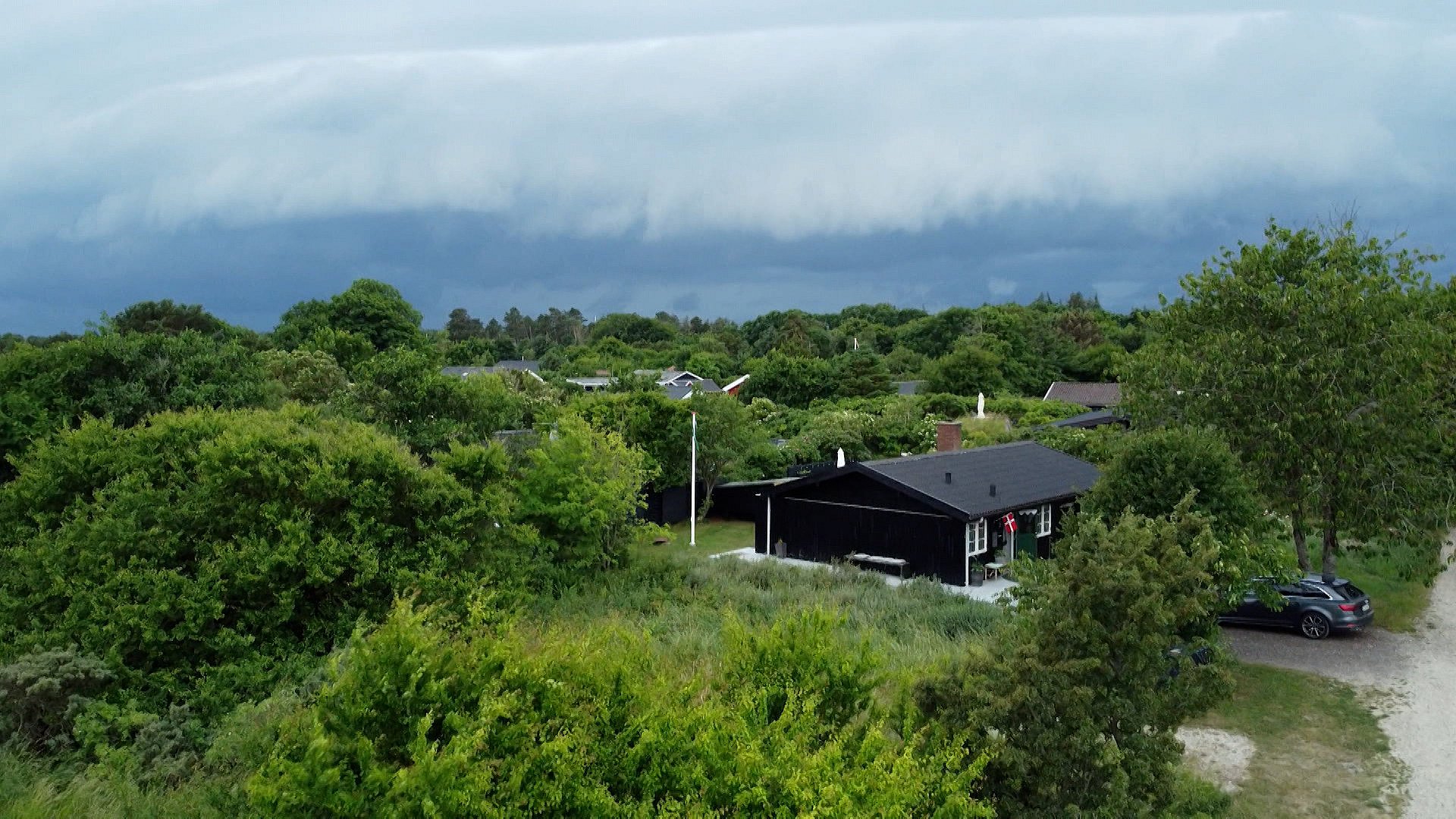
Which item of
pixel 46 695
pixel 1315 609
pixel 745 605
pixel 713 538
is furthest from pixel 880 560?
pixel 46 695

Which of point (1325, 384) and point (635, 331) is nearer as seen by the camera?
point (1325, 384)

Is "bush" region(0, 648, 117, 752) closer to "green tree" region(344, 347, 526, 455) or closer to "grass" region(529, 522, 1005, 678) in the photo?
"grass" region(529, 522, 1005, 678)

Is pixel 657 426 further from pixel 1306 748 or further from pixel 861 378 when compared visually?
pixel 861 378

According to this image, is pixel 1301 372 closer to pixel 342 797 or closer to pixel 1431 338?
pixel 1431 338

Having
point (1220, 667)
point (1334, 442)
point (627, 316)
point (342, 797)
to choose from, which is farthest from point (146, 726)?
point (627, 316)

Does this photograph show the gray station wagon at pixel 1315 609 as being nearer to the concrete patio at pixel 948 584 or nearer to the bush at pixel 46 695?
the concrete patio at pixel 948 584

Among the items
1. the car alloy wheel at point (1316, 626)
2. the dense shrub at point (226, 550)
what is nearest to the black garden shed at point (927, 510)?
the car alloy wheel at point (1316, 626)
